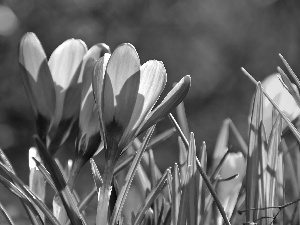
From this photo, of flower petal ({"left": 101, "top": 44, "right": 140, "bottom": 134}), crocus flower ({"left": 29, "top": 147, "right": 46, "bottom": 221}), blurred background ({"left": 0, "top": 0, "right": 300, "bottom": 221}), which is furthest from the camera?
blurred background ({"left": 0, "top": 0, "right": 300, "bottom": 221})

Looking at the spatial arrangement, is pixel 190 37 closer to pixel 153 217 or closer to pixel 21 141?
pixel 21 141

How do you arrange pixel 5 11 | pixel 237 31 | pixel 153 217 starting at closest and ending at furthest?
pixel 153 217
pixel 5 11
pixel 237 31

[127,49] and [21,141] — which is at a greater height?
[21,141]

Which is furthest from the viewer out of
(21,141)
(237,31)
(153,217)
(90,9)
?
(237,31)

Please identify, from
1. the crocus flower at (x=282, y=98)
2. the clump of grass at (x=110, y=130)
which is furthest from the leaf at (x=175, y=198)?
the crocus flower at (x=282, y=98)

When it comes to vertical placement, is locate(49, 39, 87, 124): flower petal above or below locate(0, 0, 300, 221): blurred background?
below

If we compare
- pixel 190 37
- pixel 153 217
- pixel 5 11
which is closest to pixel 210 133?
pixel 190 37

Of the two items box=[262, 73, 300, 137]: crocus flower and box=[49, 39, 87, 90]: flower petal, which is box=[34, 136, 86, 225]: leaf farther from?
box=[262, 73, 300, 137]: crocus flower

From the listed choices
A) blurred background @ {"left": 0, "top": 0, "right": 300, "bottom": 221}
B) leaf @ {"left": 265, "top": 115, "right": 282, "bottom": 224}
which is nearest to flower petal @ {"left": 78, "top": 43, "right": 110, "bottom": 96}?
leaf @ {"left": 265, "top": 115, "right": 282, "bottom": 224}
